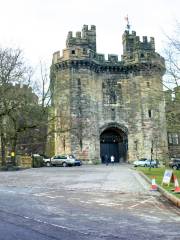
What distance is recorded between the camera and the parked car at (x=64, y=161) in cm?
4575

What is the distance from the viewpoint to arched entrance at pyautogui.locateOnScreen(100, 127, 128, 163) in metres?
55.3

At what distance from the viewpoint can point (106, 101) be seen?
54.8 meters

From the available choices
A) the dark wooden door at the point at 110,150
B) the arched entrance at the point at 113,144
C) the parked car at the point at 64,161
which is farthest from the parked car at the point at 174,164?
the parked car at the point at 64,161

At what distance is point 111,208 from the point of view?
457 inches

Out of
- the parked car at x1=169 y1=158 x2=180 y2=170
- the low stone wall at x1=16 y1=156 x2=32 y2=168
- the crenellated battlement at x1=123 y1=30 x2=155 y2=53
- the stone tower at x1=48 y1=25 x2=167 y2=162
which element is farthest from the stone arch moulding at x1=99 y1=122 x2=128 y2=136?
the low stone wall at x1=16 y1=156 x2=32 y2=168

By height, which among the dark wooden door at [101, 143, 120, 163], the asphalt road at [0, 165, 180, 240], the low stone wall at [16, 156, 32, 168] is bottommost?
the asphalt road at [0, 165, 180, 240]

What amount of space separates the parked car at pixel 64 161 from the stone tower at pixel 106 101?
3.10 meters

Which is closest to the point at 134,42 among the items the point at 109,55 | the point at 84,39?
the point at 109,55

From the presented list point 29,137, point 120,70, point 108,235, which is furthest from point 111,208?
point 120,70

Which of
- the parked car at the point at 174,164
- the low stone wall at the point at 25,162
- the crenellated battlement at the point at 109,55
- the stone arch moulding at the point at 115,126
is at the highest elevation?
the crenellated battlement at the point at 109,55

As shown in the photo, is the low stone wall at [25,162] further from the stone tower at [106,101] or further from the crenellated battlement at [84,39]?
the crenellated battlement at [84,39]

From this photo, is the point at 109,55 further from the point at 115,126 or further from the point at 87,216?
the point at 87,216

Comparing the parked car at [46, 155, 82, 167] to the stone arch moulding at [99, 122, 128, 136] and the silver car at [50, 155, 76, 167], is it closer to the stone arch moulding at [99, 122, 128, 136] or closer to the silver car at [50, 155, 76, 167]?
the silver car at [50, 155, 76, 167]

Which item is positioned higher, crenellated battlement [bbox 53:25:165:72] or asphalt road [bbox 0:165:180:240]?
crenellated battlement [bbox 53:25:165:72]
